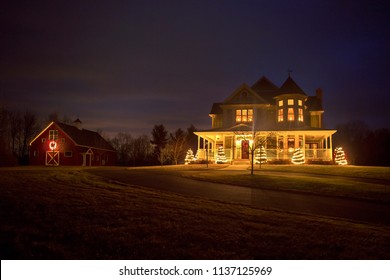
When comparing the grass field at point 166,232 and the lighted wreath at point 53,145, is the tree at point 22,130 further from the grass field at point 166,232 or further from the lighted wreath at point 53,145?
the grass field at point 166,232

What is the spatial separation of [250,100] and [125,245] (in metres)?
32.4

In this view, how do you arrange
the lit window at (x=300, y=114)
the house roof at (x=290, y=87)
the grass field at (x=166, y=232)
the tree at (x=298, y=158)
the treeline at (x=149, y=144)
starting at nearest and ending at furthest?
1. the grass field at (x=166, y=232)
2. the tree at (x=298, y=158)
3. the lit window at (x=300, y=114)
4. the house roof at (x=290, y=87)
5. the treeline at (x=149, y=144)

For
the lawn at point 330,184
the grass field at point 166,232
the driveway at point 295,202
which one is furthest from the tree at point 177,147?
the grass field at point 166,232

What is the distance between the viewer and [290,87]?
3625 cm

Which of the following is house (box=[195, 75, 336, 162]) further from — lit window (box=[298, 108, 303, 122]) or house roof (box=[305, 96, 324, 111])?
house roof (box=[305, 96, 324, 111])

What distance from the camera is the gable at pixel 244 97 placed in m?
36.9

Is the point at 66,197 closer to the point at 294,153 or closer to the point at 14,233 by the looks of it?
the point at 14,233

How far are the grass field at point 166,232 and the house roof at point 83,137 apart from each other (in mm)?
38762

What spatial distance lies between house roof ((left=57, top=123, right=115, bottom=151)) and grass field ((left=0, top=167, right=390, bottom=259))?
38.8 meters

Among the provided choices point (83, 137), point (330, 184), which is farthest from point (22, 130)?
point (330, 184)

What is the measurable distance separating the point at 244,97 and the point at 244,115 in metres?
2.12

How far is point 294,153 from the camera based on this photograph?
30.7m

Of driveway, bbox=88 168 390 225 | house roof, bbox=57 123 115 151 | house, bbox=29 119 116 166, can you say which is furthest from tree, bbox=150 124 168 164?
driveway, bbox=88 168 390 225

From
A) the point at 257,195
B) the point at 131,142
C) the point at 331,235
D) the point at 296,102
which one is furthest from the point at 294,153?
the point at 131,142
